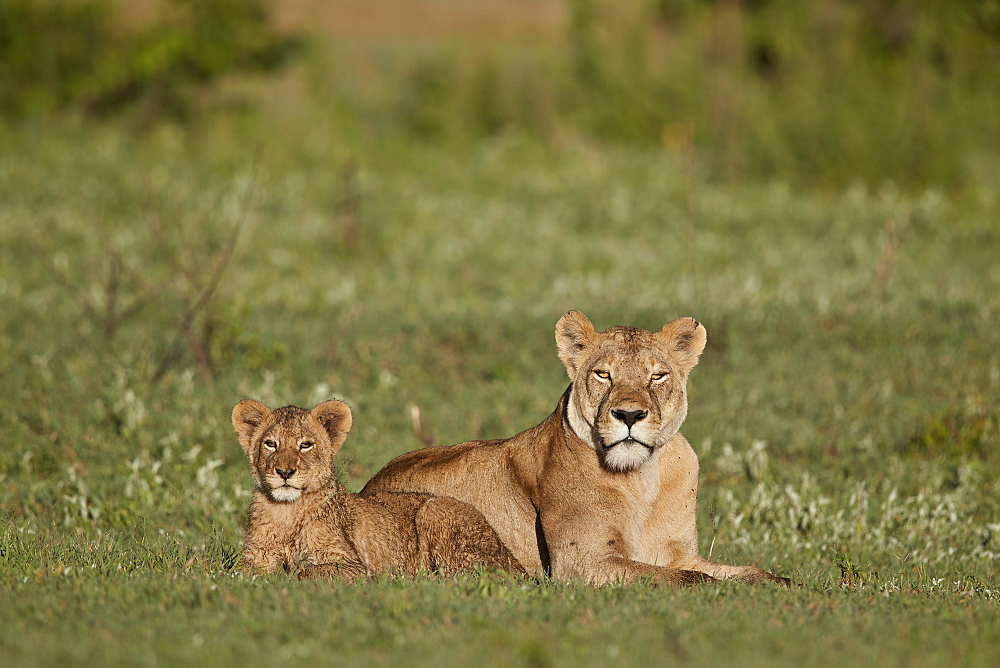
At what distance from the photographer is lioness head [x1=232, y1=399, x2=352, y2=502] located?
6785mm

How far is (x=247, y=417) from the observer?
715 cm

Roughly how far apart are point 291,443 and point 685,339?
2298 millimetres

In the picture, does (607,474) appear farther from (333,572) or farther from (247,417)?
(247,417)

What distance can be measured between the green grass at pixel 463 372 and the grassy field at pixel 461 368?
37 millimetres

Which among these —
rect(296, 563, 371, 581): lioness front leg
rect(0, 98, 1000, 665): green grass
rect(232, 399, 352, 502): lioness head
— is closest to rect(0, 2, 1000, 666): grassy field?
rect(0, 98, 1000, 665): green grass

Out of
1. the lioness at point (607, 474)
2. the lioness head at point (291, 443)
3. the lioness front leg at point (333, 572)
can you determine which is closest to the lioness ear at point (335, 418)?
Answer: the lioness head at point (291, 443)

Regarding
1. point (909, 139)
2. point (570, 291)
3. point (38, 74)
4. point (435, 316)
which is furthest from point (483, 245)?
point (38, 74)

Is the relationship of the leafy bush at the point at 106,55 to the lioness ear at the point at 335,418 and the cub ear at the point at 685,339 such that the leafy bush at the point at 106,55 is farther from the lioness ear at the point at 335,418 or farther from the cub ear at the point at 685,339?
the cub ear at the point at 685,339

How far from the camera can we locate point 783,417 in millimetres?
12133

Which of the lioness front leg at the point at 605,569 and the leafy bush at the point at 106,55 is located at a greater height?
the leafy bush at the point at 106,55

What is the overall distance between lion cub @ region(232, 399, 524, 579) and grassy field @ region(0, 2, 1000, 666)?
452 mm

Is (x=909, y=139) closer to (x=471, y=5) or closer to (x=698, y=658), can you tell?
(x=698, y=658)

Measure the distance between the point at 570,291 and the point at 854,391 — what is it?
16.3 feet

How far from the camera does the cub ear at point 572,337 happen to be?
289 inches
